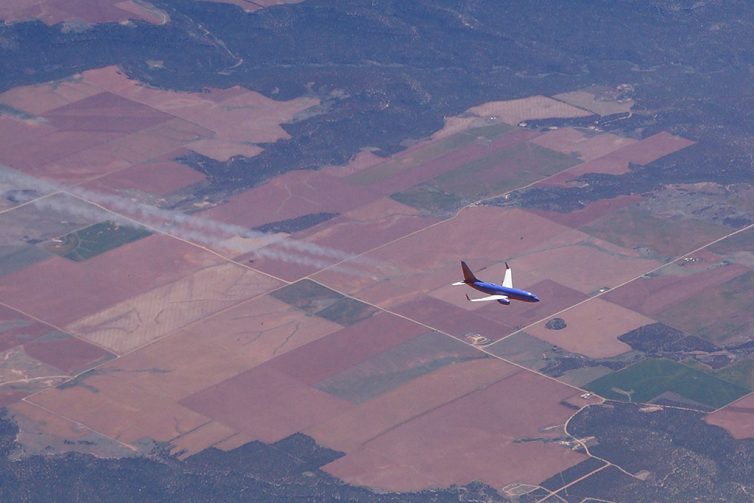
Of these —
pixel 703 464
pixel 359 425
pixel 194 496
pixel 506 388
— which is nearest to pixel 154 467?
pixel 194 496

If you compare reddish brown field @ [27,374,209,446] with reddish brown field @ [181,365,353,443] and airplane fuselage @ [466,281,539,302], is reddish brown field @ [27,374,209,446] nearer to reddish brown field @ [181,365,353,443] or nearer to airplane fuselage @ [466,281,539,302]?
reddish brown field @ [181,365,353,443]

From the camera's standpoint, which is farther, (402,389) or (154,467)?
(402,389)

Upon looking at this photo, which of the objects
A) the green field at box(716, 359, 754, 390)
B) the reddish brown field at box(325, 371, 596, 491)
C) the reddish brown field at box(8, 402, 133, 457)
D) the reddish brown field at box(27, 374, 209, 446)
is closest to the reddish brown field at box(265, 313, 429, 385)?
the reddish brown field at box(27, 374, 209, 446)

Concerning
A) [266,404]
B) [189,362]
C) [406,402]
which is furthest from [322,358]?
[189,362]

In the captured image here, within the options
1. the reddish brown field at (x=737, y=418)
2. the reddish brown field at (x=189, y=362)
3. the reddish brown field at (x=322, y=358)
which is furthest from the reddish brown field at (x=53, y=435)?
the reddish brown field at (x=737, y=418)

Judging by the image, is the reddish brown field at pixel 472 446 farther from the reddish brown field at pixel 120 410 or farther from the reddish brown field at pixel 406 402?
the reddish brown field at pixel 120 410

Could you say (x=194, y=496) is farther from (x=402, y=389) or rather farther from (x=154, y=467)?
(x=402, y=389)
